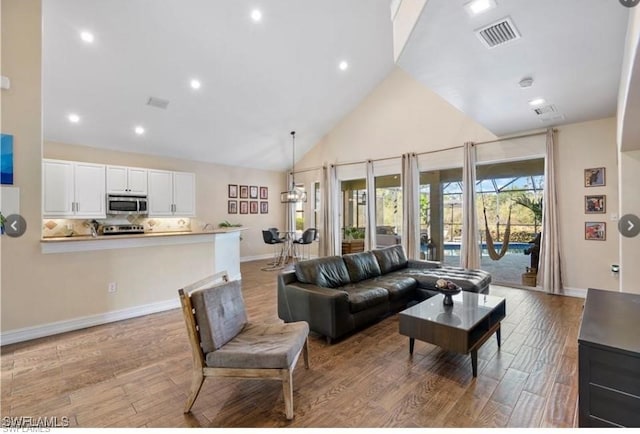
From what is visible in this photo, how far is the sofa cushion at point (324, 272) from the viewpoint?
344cm

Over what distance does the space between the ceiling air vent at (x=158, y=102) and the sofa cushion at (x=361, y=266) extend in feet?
14.6

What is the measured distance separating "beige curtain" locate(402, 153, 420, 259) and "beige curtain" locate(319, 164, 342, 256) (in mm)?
2187

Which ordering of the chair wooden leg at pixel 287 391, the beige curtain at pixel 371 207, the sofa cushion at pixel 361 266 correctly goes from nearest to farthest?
1. the chair wooden leg at pixel 287 391
2. the sofa cushion at pixel 361 266
3. the beige curtain at pixel 371 207

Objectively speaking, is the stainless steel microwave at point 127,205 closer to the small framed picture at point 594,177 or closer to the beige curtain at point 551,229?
the beige curtain at point 551,229

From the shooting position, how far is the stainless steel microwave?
5977 mm

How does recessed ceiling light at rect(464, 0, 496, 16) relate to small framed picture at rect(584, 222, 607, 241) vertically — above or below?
above

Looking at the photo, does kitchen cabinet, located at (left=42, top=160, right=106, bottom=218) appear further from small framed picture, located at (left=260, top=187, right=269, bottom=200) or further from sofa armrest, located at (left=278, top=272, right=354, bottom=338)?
sofa armrest, located at (left=278, top=272, right=354, bottom=338)

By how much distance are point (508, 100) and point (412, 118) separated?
9.66ft

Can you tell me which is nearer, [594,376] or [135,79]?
[594,376]

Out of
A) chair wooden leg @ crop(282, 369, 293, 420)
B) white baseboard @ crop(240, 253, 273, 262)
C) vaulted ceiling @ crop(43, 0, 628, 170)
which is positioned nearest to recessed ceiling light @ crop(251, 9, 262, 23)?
vaulted ceiling @ crop(43, 0, 628, 170)

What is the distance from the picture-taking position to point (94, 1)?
3678mm

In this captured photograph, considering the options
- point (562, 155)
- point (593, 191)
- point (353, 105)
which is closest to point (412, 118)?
point (353, 105)

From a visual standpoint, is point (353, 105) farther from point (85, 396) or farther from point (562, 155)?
point (85, 396)

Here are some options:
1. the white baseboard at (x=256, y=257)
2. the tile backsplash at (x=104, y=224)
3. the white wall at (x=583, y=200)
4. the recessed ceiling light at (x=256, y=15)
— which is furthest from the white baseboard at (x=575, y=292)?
the tile backsplash at (x=104, y=224)
